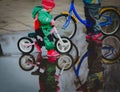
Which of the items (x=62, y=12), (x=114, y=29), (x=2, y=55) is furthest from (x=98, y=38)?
(x=2, y=55)

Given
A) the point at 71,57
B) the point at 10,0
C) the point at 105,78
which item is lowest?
the point at 105,78

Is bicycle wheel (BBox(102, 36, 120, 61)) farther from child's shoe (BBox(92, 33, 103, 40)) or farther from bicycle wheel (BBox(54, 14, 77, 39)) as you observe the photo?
bicycle wheel (BBox(54, 14, 77, 39))

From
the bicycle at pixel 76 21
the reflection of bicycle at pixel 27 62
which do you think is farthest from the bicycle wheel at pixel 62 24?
the reflection of bicycle at pixel 27 62

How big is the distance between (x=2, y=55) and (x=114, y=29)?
0.64 m

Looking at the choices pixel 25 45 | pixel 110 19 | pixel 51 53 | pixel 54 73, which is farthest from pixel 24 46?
pixel 110 19

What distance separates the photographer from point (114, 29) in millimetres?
1718

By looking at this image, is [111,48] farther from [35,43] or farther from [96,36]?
[35,43]

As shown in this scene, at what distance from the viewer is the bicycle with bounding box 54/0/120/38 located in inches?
65.5

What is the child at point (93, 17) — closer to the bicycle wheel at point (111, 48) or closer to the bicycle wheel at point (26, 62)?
the bicycle wheel at point (111, 48)

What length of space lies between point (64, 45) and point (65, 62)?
10 centimetres

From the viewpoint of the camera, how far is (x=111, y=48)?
162cm

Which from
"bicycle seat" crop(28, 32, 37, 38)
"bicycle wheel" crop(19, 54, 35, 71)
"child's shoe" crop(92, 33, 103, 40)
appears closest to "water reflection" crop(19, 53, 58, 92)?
"bicycle wheel" crop(19, 54, 35, 71)

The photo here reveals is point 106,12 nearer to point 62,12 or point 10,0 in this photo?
point 62,12

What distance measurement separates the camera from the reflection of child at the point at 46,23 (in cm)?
152
